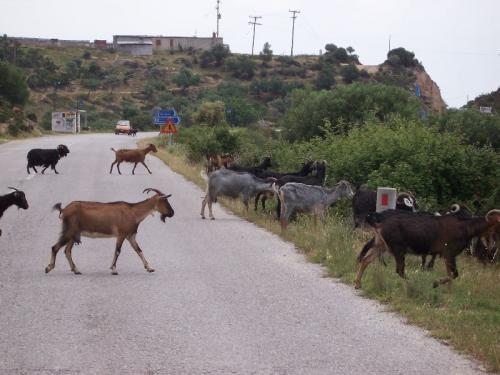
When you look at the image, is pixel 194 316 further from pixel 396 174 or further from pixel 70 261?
pixel 396 174

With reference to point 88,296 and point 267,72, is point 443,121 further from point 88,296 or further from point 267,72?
point 267,72

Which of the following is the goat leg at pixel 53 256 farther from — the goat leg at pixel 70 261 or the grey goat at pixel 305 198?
the grey goat at pixel 305 198

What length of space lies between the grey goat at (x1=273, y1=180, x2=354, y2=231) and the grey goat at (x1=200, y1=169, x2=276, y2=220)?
2.03 metres

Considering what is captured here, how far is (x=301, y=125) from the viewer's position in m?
40.4

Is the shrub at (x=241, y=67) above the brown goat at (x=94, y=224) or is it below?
above

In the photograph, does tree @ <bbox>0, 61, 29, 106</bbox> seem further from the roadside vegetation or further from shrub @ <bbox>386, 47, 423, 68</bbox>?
shrub @ <bbox>386, 47, 423, 68</bbox>

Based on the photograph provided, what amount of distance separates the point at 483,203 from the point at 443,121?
1319 cm

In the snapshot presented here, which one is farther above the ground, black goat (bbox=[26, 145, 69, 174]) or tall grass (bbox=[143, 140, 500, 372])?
tall grass (bbox=[143, 140, 500, 372])

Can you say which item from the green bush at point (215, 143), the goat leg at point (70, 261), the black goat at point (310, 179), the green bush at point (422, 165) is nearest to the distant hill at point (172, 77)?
the green bush at point (215, 143)

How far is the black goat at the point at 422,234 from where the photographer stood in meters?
11.4

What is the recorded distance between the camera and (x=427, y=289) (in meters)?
10.7

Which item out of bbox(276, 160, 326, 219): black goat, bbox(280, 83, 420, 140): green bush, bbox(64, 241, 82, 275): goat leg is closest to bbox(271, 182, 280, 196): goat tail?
bbox(276, 160, 326, 219): black goat

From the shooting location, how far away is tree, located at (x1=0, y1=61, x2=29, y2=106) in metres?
80.8

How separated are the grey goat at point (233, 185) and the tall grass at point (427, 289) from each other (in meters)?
1.91
